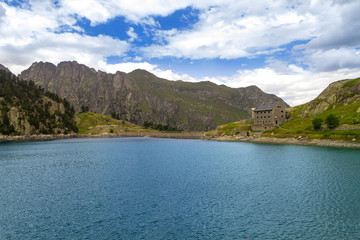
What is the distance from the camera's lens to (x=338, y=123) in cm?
13825

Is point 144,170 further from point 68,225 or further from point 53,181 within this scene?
point 68,225

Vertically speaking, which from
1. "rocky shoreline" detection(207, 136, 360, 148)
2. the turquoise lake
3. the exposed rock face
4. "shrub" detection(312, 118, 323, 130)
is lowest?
the turquoise lake

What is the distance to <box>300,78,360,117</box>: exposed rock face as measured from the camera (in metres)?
173

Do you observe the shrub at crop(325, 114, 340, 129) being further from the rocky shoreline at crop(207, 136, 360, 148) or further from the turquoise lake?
the turquoise lake

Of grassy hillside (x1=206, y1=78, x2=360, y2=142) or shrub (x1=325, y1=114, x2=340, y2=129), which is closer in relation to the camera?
grassy hillside (x1=206, y1=78, x2=360, y2=142)

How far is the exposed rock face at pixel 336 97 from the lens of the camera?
6801 inches

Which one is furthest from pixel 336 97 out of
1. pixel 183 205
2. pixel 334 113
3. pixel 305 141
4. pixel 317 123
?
pixel 183 205

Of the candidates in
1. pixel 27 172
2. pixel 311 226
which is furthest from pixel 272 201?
pixel 27 172

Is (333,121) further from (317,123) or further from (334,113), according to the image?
(334,113)

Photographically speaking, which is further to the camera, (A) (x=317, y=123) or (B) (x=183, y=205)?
(A) (x=317, y=123)

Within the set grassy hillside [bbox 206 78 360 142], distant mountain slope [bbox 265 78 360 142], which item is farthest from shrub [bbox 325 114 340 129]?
distant mountain slope [bbox 265 78 360 142]

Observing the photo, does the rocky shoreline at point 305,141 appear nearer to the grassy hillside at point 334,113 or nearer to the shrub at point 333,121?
the grassy hillside at point 334,113

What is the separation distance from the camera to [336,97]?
181 m

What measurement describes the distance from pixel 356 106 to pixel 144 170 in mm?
154676
